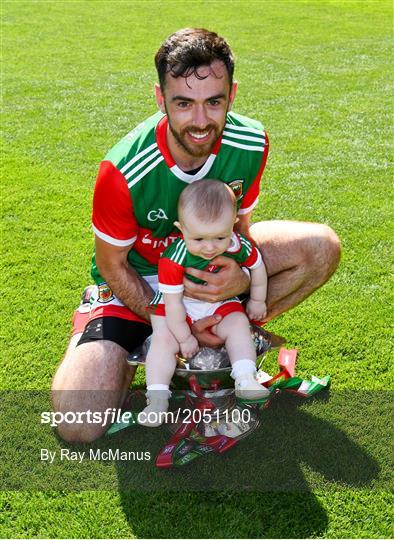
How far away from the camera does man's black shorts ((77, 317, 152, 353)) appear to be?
3.69m

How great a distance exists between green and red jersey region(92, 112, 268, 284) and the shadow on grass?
3.52ft

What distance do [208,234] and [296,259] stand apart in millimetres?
799

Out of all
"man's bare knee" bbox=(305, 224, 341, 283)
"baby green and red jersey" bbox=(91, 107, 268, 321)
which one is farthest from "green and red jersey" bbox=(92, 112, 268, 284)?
"man's bare knee" bbox=(305, 224, 341, 283)

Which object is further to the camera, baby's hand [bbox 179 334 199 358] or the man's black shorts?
the man's black shorts

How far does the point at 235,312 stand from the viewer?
11.4 ft

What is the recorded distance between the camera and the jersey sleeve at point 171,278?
3.38 meters

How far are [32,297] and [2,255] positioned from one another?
612mm

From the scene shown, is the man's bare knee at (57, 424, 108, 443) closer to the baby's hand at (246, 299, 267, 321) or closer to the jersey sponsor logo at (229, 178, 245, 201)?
the baby's hand at (246, 299, 267, 321)

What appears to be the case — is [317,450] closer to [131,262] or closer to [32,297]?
[131,262]

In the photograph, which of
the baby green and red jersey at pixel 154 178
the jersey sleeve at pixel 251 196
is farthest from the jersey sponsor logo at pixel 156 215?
the jersey sleeve at pixel 251 196

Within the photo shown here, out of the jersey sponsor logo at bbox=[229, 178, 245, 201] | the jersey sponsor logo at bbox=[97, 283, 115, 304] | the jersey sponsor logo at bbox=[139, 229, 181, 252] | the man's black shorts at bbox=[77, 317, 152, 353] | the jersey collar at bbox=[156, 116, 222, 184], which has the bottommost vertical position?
the man's black shorts at bbox=[77, 317, 152, 353]

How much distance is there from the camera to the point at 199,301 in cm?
347

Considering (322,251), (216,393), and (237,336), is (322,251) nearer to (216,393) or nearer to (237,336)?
(237,336)

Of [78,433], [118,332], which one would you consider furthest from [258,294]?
[78,433]
